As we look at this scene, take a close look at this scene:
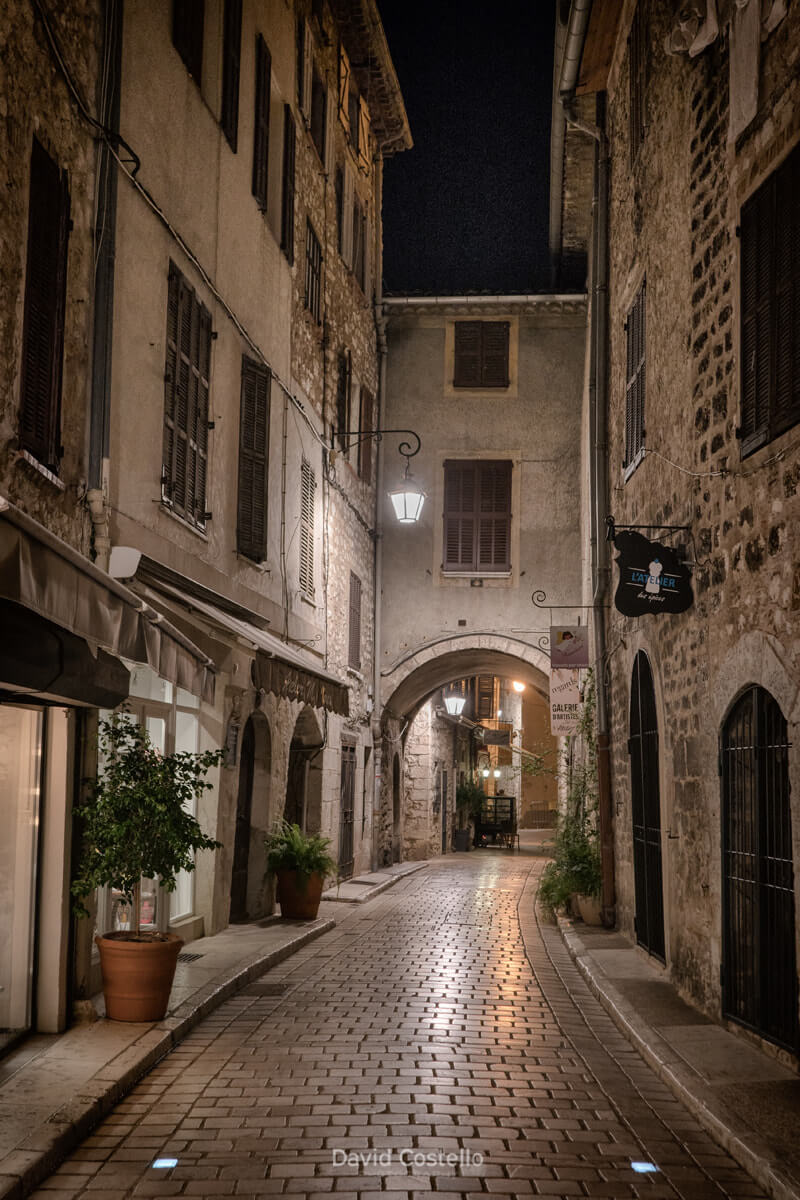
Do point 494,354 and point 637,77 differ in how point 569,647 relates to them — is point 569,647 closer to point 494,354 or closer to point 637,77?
point 637,77

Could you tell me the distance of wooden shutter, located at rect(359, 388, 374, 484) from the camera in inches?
763

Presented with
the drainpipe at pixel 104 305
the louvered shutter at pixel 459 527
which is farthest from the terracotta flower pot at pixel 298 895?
the louvered shutter at pixel 459 527

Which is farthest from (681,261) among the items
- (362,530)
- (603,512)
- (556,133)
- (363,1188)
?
(362,530)

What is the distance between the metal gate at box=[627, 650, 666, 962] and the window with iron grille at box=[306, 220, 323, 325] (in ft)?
23.9

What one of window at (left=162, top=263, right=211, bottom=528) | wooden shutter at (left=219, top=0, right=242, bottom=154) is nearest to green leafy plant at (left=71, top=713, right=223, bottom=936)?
window at (left=162, top=263, right=211, bottom=528)

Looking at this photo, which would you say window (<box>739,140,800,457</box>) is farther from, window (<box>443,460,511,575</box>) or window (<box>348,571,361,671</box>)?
window (<box>443,460,511,575</box>)

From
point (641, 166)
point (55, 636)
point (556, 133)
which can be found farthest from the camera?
point (556, 133)

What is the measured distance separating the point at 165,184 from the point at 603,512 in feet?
19.3

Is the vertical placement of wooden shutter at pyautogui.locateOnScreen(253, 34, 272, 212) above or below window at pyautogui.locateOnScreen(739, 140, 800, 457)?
above

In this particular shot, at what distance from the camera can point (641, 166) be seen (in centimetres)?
1102

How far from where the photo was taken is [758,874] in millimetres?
7004

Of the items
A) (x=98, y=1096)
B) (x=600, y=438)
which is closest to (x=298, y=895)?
(x=600, y=438)

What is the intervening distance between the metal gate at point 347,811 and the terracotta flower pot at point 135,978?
1032 cm

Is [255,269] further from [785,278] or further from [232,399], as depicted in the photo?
[785,278]
